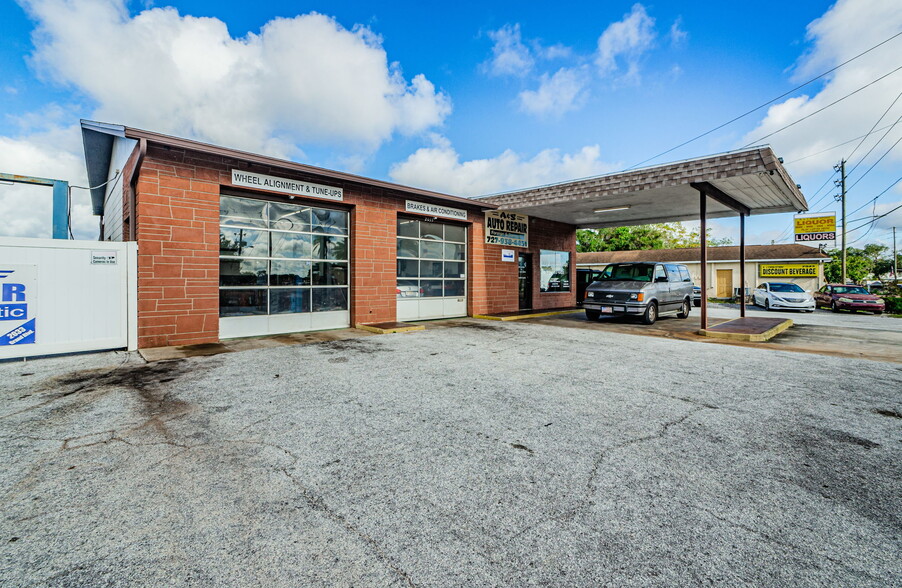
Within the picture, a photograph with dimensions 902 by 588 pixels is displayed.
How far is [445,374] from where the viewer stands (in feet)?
19.5

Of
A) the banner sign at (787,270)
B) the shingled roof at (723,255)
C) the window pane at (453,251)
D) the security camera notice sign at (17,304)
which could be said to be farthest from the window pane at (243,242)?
the banner sign at (787,270)

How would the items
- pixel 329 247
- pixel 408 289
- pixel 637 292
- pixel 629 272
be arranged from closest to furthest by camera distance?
pixel 329 247
pixel 637 292
pixel 408 289
pixel 629 272

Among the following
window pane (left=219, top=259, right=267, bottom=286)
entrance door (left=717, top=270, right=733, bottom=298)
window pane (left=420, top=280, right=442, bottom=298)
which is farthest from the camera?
entrance door (left=717, top=270, right=733, bottom=298)

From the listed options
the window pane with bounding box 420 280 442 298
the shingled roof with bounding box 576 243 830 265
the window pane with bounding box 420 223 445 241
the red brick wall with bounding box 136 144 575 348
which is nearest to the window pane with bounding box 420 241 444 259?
the window pane with bounding box 420 223 445 241

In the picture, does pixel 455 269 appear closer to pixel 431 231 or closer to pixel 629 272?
pixel 431 231

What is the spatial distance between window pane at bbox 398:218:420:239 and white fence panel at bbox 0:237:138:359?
6.56 meters

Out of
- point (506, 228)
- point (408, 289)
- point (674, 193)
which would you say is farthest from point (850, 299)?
point (408, 289)

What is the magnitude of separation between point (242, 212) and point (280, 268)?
1.51m

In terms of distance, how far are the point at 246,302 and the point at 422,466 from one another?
299 inches

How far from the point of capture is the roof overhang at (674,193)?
873 cm

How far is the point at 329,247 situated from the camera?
10.5m

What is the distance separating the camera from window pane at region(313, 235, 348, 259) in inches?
404

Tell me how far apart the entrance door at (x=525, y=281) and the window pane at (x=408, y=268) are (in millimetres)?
5433

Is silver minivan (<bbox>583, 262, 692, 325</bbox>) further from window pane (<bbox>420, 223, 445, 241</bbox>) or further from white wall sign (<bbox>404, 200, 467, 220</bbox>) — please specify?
window pane (<bbox>420, 223, 445, 241</bbox>)
